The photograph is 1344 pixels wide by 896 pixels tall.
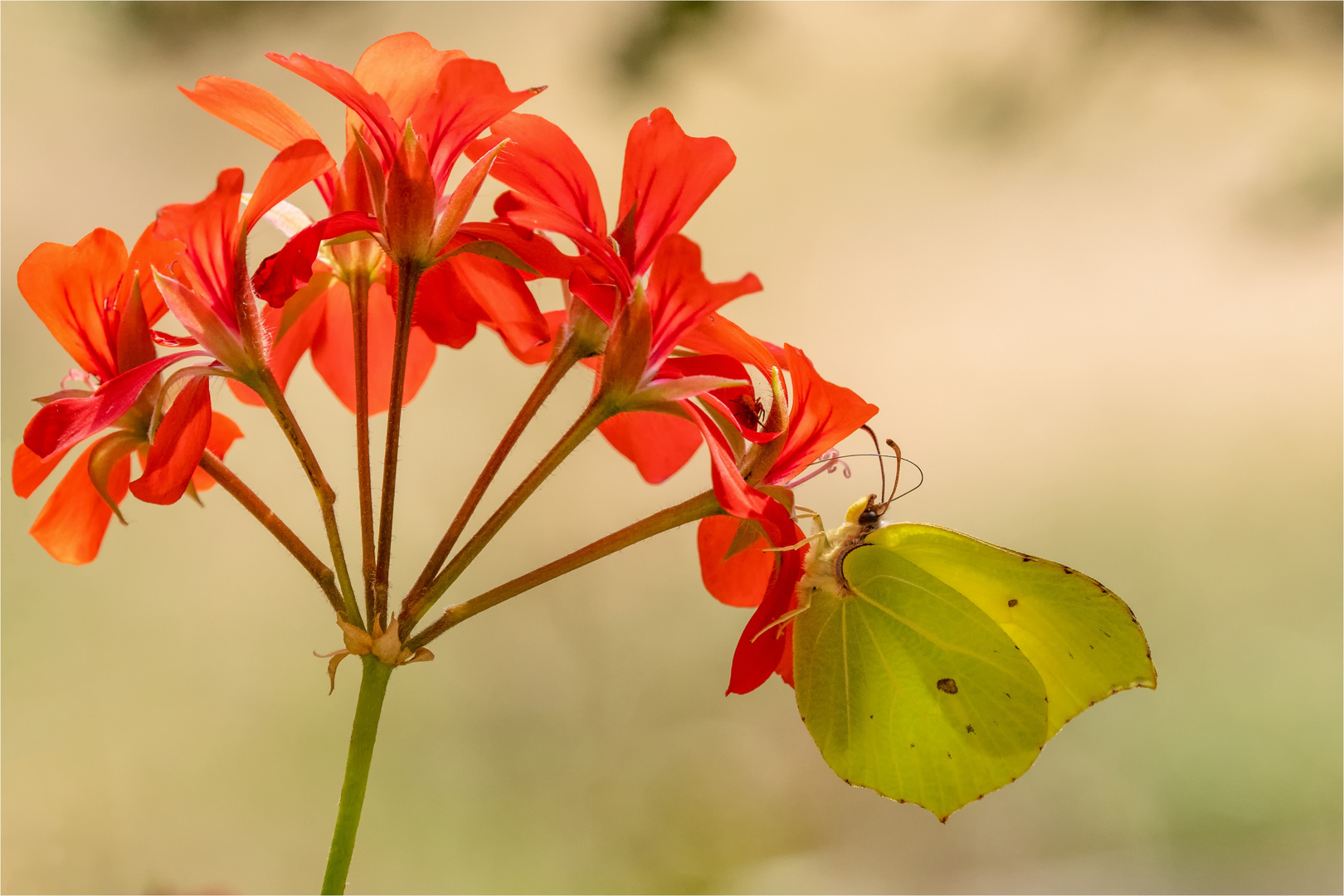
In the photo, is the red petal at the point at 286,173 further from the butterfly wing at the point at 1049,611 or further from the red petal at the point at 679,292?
the butterfly wing at the point at 1049,611

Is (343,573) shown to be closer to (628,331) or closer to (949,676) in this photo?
(628,331)

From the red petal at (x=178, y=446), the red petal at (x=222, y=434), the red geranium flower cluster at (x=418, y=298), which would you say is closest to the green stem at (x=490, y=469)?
the red geranium flower cluster at (x=418, y=298)

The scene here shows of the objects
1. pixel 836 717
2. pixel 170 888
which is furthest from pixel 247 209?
pixel 170 888

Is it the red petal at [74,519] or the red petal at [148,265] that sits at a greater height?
the red petal at [148,265]

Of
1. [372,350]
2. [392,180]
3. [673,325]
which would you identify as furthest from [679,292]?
[372,350]

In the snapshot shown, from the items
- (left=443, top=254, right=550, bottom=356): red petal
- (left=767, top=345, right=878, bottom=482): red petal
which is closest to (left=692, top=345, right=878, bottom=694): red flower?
(left=767, top=345, right=878, bottom=482): red petal

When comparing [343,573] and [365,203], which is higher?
[365,203]

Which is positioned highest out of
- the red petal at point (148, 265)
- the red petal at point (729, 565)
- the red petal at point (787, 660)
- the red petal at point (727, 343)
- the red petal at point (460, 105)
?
the red petal at point (460, 105)

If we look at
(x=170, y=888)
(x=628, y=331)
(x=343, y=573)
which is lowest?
(x=170, y=888)
